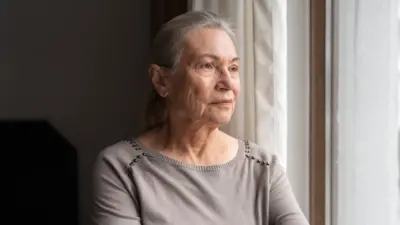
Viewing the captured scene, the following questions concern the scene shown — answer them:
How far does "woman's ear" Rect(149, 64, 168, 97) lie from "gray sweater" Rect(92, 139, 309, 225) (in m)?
0.14

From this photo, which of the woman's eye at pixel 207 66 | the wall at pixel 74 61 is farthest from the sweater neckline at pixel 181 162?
the wall at pixel 74 61

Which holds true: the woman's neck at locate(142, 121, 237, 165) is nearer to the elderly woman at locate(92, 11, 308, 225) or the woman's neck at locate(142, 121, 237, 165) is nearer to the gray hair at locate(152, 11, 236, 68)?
the elderly woman at locate(92, 11, 308, 225)

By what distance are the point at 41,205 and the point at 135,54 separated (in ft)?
2.24

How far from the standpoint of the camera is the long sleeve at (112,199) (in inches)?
52.8

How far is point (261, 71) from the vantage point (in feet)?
4.97

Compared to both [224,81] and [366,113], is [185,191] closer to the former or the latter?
[224,81]

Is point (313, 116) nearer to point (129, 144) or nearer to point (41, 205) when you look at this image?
point (129, 144)

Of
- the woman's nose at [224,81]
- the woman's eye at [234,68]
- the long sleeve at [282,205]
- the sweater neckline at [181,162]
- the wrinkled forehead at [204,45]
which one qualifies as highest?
the wrinkled forehead at [204,45]

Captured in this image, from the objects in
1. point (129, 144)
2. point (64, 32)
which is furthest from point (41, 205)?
point (129, 144)

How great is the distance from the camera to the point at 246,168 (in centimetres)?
143

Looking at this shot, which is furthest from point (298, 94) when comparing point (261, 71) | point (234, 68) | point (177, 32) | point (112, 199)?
point (112, 199)

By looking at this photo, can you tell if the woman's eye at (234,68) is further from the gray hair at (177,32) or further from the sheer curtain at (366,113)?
the sheer curtain at (366,113)

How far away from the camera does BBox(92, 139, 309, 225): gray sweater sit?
136cm

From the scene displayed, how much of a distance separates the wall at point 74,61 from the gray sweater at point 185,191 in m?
1.05
